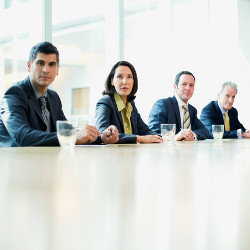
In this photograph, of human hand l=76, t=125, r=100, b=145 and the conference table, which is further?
human hand l=76, t=125, r=100, b=145

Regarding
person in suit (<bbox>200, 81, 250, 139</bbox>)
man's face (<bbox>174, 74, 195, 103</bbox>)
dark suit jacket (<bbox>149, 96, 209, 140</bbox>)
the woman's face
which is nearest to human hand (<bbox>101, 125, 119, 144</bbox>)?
the woman's face

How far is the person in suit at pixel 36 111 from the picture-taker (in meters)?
1.98

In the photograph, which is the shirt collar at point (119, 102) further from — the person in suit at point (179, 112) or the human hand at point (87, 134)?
the human hand at point (87, 134)

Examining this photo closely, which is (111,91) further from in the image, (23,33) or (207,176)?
(207,176)

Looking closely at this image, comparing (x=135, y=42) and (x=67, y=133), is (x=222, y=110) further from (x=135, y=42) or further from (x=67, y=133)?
(x=67, y=133)

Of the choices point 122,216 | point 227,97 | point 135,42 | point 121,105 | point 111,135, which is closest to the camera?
point 122,216

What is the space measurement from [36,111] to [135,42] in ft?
10.0

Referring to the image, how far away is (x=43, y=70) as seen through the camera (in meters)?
2.69

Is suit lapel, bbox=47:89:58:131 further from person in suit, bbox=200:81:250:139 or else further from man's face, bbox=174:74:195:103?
person in suit, bbox=200:81:250:139

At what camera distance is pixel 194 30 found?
6.65 meters

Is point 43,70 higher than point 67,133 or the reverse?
higher

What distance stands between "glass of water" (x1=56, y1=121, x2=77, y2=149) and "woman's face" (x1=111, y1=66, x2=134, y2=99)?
72.2 inches

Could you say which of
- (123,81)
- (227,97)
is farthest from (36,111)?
→ (227,97)

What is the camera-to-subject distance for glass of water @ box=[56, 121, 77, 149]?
4.99ft
